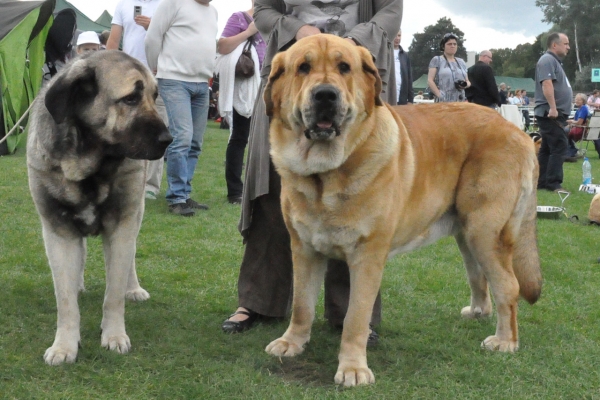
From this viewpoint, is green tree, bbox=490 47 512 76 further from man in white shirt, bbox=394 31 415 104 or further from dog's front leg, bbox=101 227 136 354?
dog's front leg, bbox=101 227 136 354

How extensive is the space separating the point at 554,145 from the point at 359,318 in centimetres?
787

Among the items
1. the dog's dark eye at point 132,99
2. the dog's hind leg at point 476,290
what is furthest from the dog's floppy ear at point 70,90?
the dog's hind leg at point 476,290

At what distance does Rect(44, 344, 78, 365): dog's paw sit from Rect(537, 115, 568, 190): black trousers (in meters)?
8.48

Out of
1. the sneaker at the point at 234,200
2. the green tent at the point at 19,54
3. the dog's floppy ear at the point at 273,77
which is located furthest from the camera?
the green tent at the point at 19,54

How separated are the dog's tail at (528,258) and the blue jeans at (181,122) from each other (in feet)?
12.7

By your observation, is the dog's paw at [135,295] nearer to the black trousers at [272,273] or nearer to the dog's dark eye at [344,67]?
the black trousers at [272,273]

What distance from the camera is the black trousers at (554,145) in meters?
9.80

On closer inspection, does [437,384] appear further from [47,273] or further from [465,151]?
[47,273]

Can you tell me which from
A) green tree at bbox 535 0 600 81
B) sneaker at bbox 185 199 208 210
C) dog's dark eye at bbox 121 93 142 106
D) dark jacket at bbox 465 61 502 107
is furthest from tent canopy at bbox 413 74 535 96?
dog's dark eye at bbox 121 93 142 106

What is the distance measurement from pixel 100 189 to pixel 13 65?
26.4ft

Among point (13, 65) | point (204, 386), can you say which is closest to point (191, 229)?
point (204, 386)

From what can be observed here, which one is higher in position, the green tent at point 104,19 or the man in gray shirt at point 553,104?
the green tent at point 104,19

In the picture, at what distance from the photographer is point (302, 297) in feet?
10.7

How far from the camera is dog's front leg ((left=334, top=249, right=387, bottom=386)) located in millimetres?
2924
